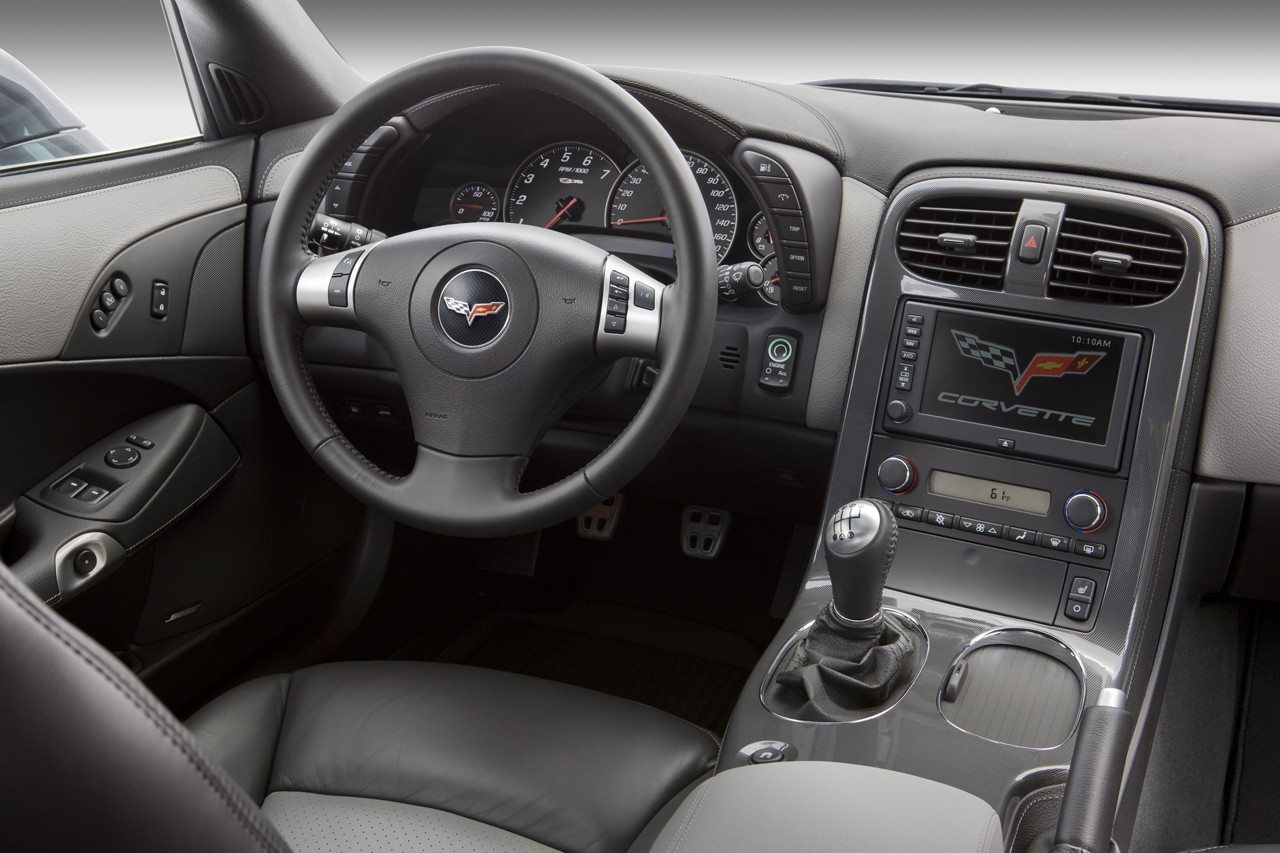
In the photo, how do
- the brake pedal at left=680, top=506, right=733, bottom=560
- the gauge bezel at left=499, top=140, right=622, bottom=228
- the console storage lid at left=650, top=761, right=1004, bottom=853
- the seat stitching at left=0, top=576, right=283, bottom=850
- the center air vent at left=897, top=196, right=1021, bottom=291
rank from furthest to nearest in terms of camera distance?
the brake pedal at left=680, top=506, right=733, bottom=560, the gauge bezel at left=499, top=140, right=622, bottom=228, the center air vent at left=897, top=196, right=1021, bottom=291, the console storage lid at left=650, top=761, right=1004, bottom=853, the seat stitching at left=0, top=576, right=283, bottom=850

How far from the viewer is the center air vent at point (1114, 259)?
144 centimetres

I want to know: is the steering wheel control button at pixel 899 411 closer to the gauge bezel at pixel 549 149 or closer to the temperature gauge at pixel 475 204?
the gauge bezel at pixel 549 149

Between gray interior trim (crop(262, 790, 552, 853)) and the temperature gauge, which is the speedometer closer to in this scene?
the temperature gauge

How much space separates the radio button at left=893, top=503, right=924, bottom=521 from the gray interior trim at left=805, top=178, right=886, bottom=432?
17 centimetres

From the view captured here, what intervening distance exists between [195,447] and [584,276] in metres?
0.76

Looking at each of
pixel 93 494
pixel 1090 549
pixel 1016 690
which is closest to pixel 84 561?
pixel 93 494

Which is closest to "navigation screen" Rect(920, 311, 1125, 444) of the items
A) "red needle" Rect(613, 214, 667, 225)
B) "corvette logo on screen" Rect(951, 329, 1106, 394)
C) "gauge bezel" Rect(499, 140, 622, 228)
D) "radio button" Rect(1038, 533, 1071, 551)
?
"corvette logo on screen" Rect(951, 329, 1106, 394)

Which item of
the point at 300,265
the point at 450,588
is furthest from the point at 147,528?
the point at 450,588

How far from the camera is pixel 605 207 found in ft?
6.07

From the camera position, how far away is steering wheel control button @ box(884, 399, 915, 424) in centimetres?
155

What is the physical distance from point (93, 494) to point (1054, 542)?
1.31m

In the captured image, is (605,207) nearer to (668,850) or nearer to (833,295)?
(833,295)

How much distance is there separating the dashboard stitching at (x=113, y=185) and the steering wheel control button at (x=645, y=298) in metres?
0.83

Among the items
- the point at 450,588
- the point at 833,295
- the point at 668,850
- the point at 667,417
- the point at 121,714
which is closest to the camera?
the point at 121,714
